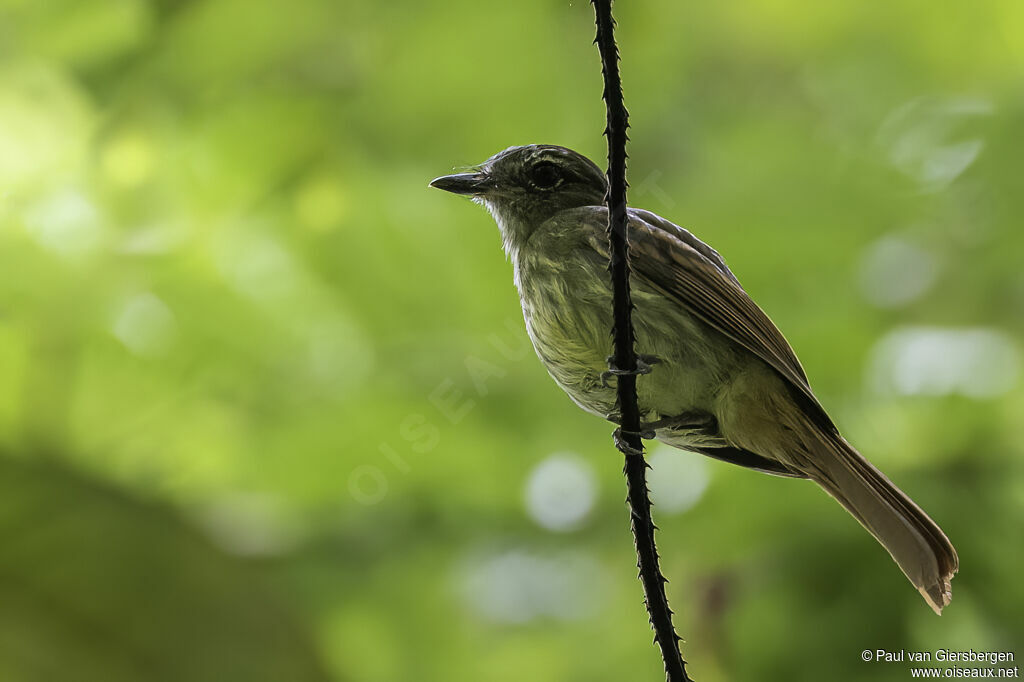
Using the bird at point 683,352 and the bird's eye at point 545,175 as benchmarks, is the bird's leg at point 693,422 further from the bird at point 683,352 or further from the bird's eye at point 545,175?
the bird's eye at point 545,175

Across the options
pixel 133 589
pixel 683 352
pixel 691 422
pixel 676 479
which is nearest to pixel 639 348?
pixel 683 352

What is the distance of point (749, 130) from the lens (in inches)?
152

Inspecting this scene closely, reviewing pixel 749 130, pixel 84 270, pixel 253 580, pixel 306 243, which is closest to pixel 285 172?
pixel 306 243

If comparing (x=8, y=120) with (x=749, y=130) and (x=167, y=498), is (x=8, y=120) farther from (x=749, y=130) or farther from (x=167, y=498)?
(x=749, y=130)

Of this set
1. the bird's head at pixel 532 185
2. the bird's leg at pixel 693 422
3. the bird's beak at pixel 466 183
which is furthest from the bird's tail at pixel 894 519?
the bird's beak at pixel 466 183

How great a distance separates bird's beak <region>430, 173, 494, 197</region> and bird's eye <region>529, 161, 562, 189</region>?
0.35 ft

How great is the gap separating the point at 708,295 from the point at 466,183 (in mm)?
666

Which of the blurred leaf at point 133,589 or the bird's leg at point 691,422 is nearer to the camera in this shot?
the bird's leg at point 691,422

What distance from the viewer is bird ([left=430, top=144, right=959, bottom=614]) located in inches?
78.7

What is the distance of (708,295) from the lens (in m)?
2.05

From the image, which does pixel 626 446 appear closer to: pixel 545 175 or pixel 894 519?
pixel 894 519

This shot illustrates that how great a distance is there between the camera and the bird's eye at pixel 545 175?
2.38m

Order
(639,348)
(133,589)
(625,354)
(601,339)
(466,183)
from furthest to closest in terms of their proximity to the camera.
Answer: (133,589) < (466,183) < (639,348) < (601,339) < (625,354)

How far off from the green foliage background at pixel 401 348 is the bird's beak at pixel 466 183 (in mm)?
1298
